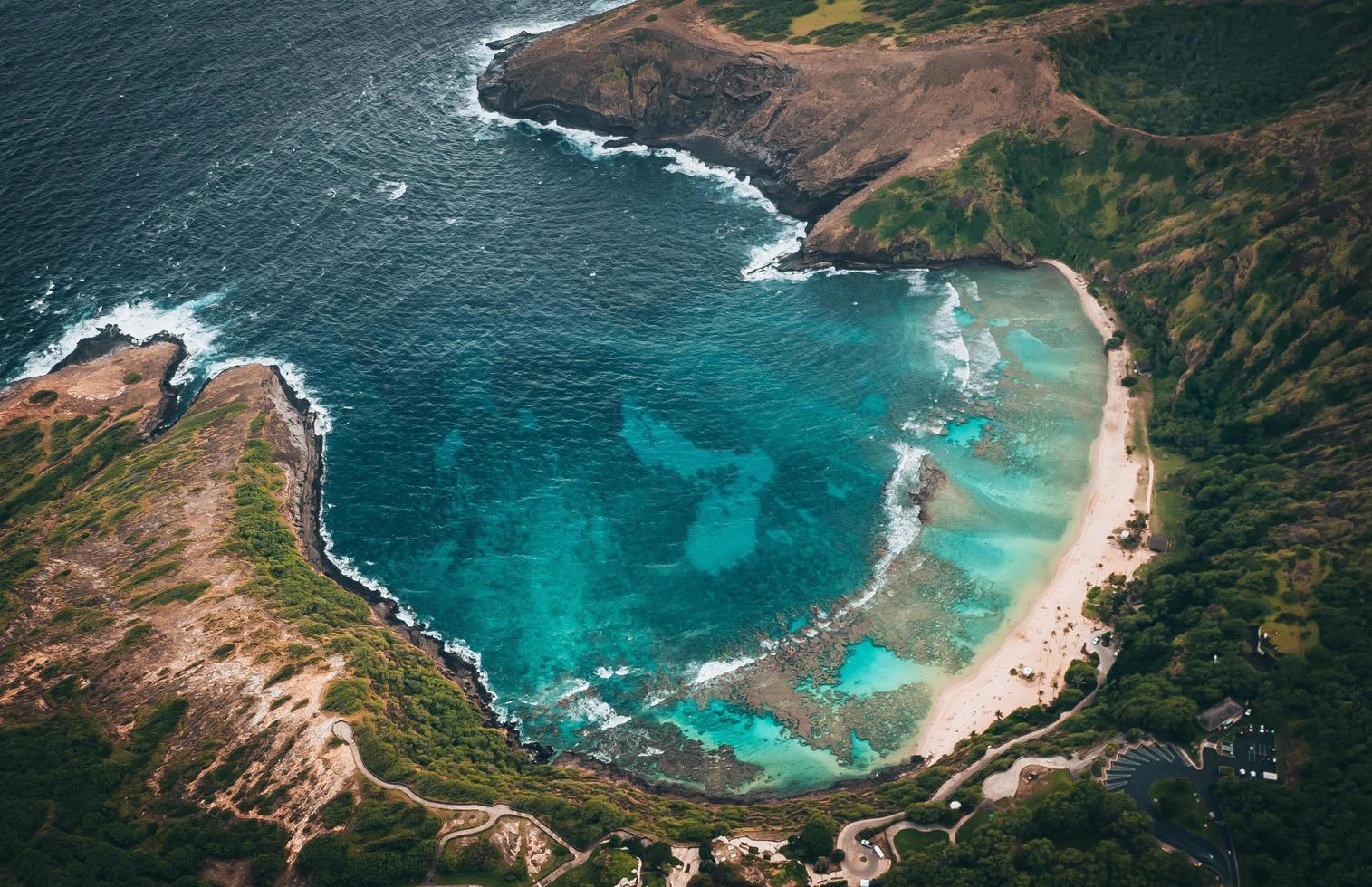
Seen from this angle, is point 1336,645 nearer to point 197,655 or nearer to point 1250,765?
point 1250,765

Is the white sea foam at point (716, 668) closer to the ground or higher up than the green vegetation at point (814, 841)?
closer to the ground

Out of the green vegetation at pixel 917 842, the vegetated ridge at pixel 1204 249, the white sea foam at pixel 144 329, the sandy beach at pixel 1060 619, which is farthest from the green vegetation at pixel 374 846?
the white sea foam at pixel 144 329

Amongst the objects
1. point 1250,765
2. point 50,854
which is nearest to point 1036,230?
point 1250,765

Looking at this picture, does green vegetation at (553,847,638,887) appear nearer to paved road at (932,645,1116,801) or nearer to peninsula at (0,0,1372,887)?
peninsula at (0,0,1372,887)

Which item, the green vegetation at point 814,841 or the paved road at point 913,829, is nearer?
the green vegetation at point 814,841

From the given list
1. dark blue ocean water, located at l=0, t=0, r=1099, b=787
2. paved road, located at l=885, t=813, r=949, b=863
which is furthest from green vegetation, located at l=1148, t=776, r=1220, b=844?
dark blue ocean water, located at l=0, t=0, r=1099, b=787

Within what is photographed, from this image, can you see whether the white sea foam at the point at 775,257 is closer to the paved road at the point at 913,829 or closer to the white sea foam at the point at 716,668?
the white sea foam at the point at 716,668

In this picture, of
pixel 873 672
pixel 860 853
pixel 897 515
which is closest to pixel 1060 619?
pixel 873 672
